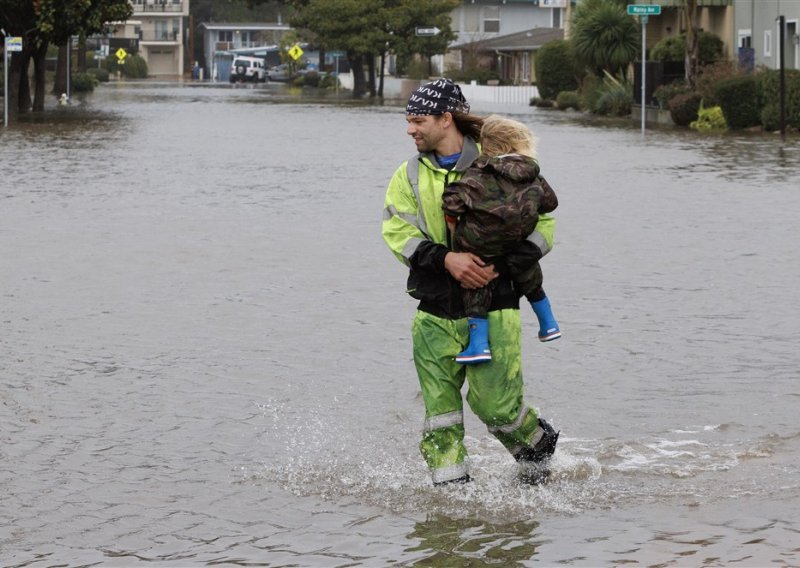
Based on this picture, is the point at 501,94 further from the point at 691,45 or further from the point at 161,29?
the point at 161,29

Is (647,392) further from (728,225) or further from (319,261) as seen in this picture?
(728,225)

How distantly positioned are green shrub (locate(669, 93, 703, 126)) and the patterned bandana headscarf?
33.8 m

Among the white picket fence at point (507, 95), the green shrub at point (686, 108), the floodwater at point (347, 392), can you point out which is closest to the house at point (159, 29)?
the white picket fence at point (507, 95)

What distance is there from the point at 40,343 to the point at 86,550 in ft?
14.2

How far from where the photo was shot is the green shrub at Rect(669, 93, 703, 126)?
39.4m

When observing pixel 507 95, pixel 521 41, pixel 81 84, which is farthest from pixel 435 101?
pixel 521 41

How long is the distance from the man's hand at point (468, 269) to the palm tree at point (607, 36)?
47332 millimetres

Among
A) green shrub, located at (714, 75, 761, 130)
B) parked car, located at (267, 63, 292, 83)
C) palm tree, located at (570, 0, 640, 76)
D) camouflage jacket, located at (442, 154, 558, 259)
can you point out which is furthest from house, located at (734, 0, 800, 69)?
parked car, located at (267, 63, 292, 83)

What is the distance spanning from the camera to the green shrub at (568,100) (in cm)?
5462

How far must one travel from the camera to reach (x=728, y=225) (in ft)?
53.7

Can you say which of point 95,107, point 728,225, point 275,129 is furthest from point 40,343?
point 95,107

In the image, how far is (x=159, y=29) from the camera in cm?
15225

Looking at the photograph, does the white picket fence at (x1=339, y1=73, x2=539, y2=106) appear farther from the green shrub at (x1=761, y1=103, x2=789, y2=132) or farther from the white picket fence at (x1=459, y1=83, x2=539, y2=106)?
the green shrub at (x1=761, y1=103, x2=789, y2=132)

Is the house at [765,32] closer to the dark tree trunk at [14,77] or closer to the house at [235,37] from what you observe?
the dark tree trunk at [14,77]
